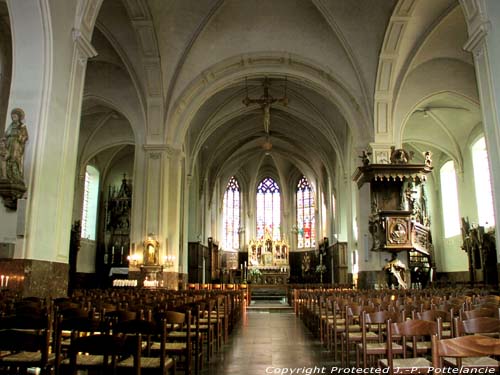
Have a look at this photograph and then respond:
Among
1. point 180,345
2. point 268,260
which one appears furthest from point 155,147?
point 268,260

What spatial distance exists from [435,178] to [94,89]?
2024cm

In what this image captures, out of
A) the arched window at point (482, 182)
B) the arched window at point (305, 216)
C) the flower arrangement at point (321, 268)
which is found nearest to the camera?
the arched window at point (482, 182)

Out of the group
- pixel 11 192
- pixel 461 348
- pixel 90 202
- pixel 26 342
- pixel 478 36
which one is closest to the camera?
pixel 461 348

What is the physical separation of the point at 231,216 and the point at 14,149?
3130cm

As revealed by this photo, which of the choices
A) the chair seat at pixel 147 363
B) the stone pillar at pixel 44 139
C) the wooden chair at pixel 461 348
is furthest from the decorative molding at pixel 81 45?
the wooden chair at pixel 461 348

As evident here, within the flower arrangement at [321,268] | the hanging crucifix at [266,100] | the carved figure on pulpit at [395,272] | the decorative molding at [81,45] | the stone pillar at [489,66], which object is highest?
the hanging crucifix at [266,100]

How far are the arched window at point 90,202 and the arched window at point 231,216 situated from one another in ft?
43.0

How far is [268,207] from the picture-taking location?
40281mm

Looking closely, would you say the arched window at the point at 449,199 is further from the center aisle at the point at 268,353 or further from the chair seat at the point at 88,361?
the chair seat at the point at 88,361

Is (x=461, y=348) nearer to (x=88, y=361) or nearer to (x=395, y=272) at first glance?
(x=88, y=361)

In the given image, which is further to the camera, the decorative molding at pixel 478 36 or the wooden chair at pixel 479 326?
the decorative molding at pixel 478 36

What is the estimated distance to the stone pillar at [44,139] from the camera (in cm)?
820

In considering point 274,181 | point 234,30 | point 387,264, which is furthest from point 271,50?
point 274,181

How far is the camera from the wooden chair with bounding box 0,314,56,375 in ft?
12.1
